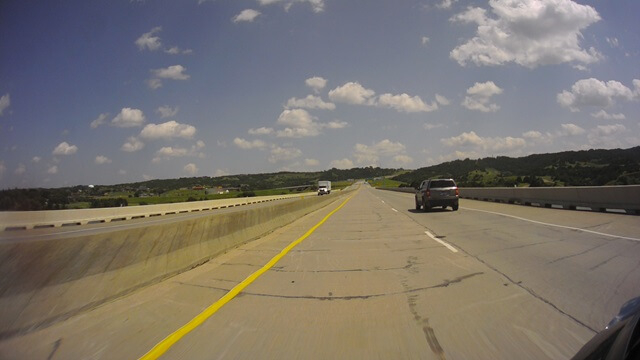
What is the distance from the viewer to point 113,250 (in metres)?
7.72

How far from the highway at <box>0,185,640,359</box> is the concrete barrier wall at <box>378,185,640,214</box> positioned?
10063mm

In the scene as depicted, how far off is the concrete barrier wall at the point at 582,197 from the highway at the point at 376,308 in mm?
10063

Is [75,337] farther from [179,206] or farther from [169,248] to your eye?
[179,206]

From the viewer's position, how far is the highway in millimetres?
5457

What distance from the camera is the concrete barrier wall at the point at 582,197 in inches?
864

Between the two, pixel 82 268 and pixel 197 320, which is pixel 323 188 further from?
pixel 197 320

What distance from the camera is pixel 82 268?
22.8ft

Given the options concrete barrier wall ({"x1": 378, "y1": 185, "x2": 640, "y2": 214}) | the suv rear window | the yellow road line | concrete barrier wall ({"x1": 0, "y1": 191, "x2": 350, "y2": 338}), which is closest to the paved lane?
concrete barrier wall ({"x1": 378, "y1": 185, "x2": 640, "y2": 214})

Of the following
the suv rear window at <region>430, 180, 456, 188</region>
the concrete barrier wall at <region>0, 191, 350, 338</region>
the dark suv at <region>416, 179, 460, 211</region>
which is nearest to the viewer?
the concrete barrier wall at <region>0, 191, 350, 338</region>

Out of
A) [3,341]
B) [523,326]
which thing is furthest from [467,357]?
[3,341]

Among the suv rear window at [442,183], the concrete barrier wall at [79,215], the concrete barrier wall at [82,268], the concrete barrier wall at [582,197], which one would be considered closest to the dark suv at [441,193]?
the suv rear window at [442,183]

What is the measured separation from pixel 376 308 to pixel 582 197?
75.0 feet

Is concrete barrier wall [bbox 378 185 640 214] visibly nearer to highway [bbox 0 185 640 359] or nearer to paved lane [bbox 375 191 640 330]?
paved lane [bbox 375 191 640 330]

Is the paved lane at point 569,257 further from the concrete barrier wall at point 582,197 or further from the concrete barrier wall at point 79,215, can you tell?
the concrete barrier wall at point 79,215
